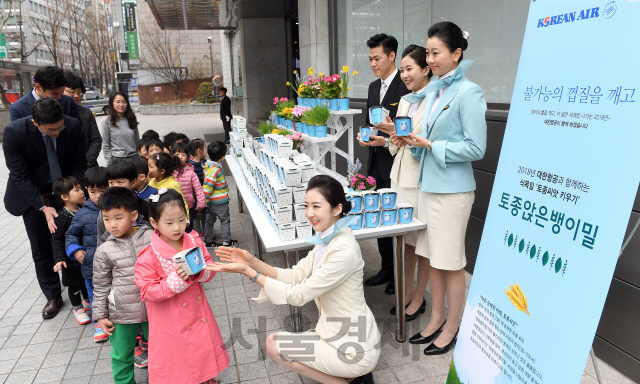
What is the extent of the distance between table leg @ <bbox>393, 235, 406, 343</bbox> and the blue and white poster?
867mm

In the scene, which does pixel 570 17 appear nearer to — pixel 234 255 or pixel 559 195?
pixel 559 195

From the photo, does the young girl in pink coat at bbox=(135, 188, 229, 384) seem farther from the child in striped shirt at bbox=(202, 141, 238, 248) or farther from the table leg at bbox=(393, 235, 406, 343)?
the child in striped shirt at bbox=(202, 141, 238, 248)

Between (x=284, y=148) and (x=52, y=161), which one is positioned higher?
(x=284, y=148)

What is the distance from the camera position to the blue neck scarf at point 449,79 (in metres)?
2.49

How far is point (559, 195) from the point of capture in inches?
64.1

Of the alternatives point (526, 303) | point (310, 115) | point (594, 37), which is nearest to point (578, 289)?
point (526, 303)

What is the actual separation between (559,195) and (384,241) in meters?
2.27

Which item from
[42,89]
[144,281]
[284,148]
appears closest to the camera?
[144,281]

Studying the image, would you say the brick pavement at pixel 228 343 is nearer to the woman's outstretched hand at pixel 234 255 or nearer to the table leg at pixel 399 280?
the table leg at pixel 399 280

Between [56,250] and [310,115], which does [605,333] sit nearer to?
[310,115]

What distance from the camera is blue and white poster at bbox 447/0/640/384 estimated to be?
1.42 meters

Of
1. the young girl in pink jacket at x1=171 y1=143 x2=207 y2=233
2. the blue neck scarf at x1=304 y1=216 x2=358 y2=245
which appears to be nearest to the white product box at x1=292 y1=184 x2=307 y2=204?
the blue neck scarf at x1=304 y1=216 x2=358 y2=245

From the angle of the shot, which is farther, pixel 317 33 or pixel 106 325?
pixel 317 33

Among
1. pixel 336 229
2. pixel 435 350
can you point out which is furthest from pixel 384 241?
pixel 336 229
